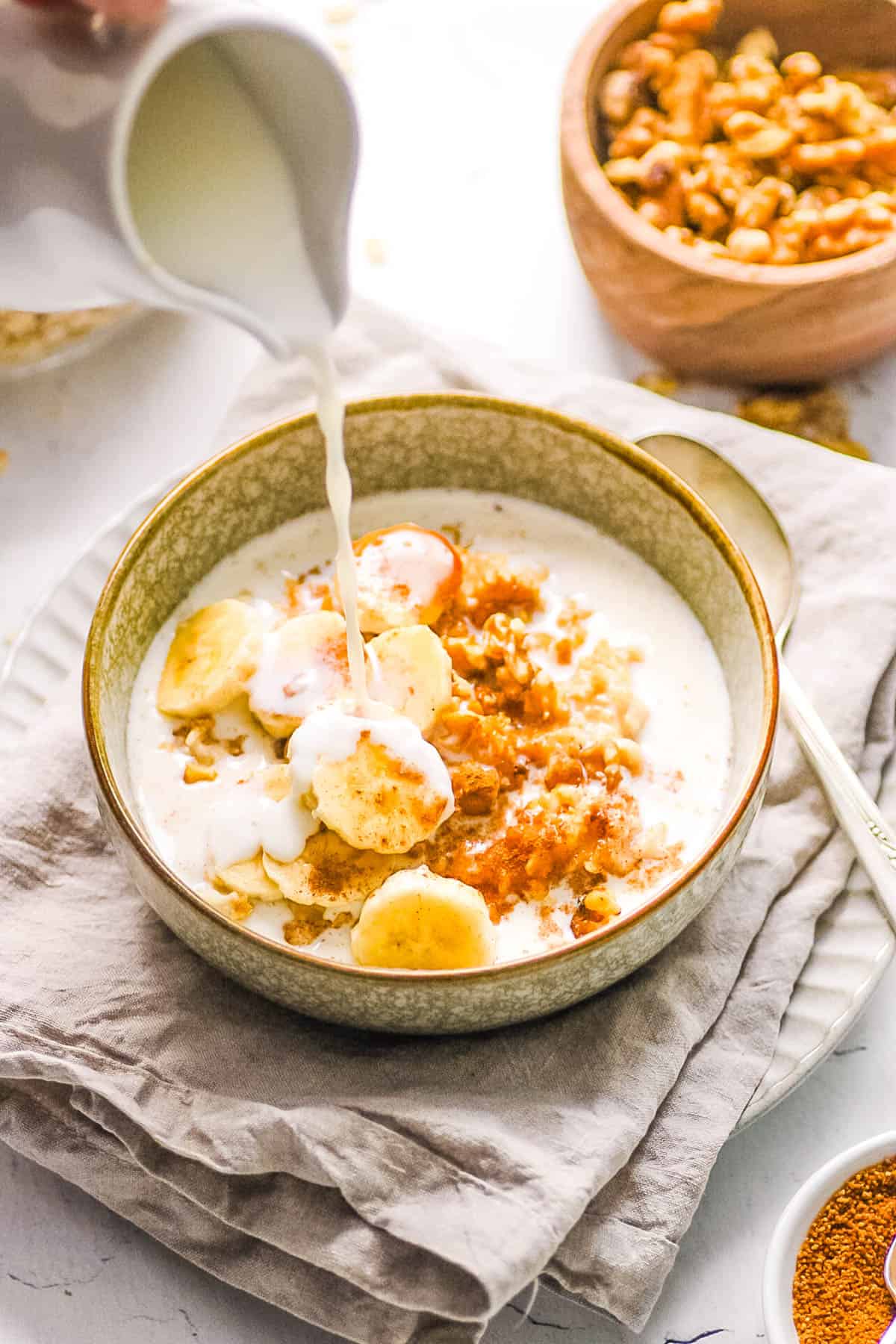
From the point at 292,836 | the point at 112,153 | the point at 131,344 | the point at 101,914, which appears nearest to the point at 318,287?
the point at 112,153

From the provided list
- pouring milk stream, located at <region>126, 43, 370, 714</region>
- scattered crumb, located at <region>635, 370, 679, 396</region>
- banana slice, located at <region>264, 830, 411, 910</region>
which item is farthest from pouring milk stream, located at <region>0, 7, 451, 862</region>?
scattered crumb, located at <region>635, 370, 679, 396</region>

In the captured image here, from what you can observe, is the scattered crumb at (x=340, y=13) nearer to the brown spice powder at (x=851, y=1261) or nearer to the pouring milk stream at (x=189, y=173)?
the pouring milk stream at (x=189, y=173)

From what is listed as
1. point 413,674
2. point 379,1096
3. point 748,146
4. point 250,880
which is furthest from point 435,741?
point 748,146

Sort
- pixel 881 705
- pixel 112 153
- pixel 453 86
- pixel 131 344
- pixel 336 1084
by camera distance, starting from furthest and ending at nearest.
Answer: pixel 453 86 < pixel 131 344 < pixel 881 705 < pixel 336 1084 < pixel 112 153

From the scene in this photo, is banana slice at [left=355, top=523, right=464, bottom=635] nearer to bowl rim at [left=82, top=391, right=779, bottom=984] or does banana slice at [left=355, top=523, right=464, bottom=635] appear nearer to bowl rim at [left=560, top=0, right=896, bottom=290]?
bowl rim at [left=82, top=391, right=779, bottom=984]

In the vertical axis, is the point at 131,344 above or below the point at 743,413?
above

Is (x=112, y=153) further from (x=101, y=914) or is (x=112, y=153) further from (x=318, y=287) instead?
(x=101, y=914)

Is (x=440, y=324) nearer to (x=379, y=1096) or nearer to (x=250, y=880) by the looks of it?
(x=250, y=880)
